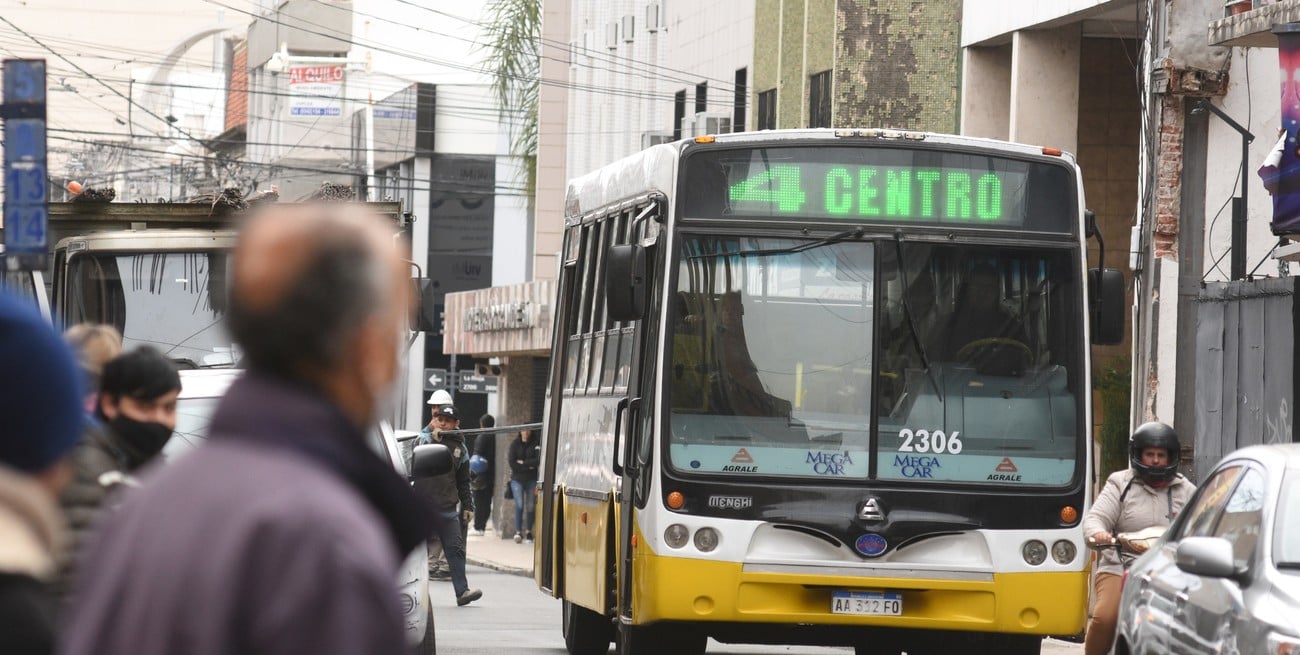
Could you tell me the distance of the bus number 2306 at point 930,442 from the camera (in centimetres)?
1173

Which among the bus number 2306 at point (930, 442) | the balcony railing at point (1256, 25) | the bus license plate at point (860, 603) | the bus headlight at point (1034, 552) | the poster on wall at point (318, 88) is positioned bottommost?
the bus license plate at point (860, 603)

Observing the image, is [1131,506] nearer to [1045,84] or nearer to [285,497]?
[285,497]

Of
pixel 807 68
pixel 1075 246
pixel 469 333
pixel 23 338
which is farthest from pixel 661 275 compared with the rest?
pixel 469 333

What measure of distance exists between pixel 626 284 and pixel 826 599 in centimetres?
189

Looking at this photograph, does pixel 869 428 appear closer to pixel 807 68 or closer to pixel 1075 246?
pixel 1075 246

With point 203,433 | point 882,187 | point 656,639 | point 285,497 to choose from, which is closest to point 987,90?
point 882,187

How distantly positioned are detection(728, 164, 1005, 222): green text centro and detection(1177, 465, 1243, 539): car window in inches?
132

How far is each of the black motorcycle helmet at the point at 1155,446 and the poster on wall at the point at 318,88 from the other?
58.3 meters

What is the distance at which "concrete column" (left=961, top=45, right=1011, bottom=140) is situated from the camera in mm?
25453

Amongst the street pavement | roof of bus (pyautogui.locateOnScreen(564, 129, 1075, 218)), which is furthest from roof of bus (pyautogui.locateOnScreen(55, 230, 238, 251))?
roof of bus (pyautogui.locateOnScreen(564, 129, 1075, 218))

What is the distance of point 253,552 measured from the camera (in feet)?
7.73

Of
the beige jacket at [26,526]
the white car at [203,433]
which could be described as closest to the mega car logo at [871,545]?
the white car at [203,433]

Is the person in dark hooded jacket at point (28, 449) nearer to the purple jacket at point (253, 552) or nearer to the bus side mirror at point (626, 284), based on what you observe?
the purple jacket at point (253, 552)

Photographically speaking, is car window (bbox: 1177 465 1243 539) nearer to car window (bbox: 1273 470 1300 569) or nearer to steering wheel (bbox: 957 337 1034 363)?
car window (bbox: 1273 470 1300 569)
